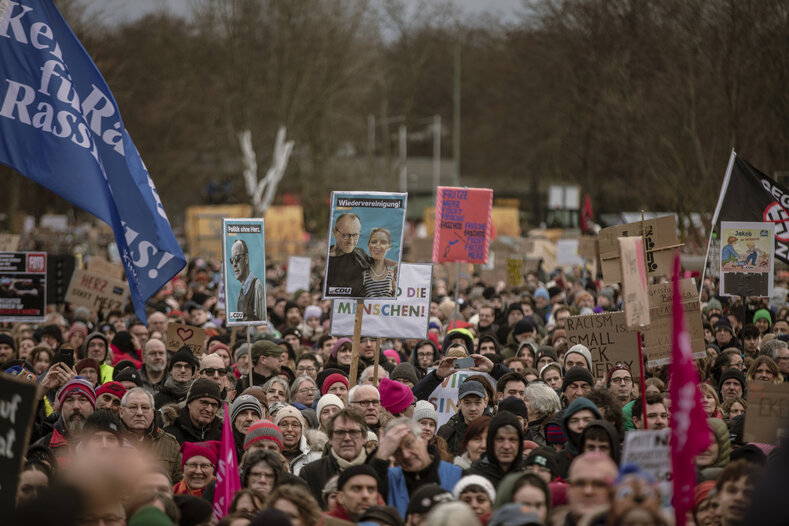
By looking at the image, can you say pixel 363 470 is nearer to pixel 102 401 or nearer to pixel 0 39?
pixel 102 401

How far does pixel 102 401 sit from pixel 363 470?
315 cm

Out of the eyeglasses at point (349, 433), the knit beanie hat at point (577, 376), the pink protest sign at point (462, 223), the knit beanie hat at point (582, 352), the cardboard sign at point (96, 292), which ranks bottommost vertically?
the eyeglasses at point (349, 433)

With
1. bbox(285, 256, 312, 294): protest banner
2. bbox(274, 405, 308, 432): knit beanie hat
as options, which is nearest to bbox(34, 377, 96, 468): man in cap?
bbox(274, 405, 308, 432): knit beanie hat

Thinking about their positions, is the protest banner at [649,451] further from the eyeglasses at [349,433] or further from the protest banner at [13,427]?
the protest banner at [13,427]

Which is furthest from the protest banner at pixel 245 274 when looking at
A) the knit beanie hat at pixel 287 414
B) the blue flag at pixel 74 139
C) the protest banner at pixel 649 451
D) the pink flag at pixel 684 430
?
the pink flag at pixel 684 430

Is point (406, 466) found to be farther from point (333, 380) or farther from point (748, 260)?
point (748, 260)

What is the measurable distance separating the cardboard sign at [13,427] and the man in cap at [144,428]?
94.6 inches

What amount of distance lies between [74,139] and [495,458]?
415 cm

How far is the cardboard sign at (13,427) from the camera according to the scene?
4.90 metres

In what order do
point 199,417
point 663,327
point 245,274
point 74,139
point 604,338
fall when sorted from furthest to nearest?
point 245,274, point 604,338, point 663,327, point 74,139, point 199,417

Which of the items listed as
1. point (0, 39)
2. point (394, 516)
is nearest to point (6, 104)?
point (0, 39)

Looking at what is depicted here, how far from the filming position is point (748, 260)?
11906 millimetres

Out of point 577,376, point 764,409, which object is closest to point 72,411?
point 577,376

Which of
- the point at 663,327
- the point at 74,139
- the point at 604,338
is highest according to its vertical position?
the point at 74,139
